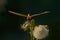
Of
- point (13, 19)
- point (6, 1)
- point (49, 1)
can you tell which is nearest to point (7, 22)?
point (13, 19)

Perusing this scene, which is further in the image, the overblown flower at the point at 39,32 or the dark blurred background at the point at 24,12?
the dark blurred background at the point at 24,12

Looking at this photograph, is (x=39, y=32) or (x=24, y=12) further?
(x=24, y=12)

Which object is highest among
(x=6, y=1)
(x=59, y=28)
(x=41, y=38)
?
(x=6, y=1)

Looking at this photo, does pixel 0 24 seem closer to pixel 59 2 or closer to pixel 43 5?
pixel 43 5

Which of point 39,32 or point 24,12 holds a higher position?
point 24,12

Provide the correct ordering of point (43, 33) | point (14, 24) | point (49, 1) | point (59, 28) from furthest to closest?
point (49, 1)
point (14, 24)
point (59, 28)
point (43, 33)

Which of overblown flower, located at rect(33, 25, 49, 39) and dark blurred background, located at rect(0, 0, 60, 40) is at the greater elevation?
dark blurred background, located at rect(0, 0, 60, 40)

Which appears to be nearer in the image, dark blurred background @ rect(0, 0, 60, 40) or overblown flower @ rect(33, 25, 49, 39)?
overblown flower @ rect(33, 25, 49, 39)

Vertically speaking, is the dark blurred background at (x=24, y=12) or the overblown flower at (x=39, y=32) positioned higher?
the dark blurred background at (x=24, y=12)

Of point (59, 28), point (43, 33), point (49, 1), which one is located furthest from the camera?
point (49, 1)

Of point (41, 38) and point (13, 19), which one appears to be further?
point (13, 19)

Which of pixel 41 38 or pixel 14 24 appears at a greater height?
pixel 14 24
